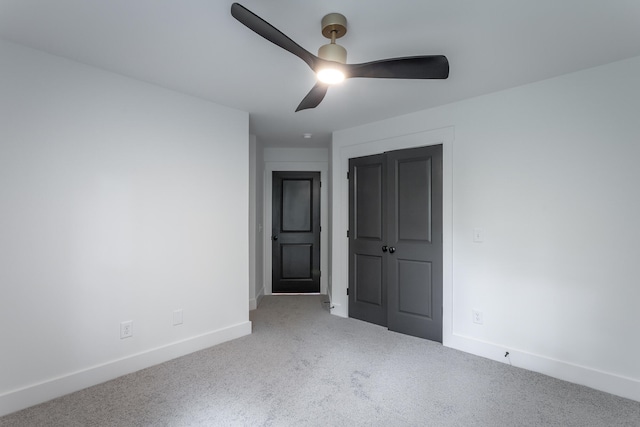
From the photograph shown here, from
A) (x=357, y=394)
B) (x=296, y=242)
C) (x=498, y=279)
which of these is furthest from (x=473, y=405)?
(x=296, y=242)

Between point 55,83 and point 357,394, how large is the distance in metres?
3.05

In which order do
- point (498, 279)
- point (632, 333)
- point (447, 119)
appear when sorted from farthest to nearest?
point (447, 119) → point (498, 279) → point (632, 333)

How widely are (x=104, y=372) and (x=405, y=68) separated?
2967 millimetres

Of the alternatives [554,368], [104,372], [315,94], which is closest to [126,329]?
[104,372]

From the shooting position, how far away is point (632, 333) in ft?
6.86

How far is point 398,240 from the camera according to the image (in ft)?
10.9

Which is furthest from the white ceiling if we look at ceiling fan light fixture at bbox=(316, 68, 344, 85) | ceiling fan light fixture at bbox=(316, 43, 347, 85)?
ceiling fan light fixture at bbox=(316, 68, 344, 85)

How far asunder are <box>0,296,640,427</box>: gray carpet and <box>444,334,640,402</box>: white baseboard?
0.07 metres

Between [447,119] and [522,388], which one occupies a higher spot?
[447,119]

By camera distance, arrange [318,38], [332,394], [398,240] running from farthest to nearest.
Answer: [398,240] < [332,394] < [318,38]

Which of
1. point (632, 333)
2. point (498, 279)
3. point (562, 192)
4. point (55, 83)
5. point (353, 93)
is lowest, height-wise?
point (632, 333)

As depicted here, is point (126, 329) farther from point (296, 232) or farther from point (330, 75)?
point (296, 232)

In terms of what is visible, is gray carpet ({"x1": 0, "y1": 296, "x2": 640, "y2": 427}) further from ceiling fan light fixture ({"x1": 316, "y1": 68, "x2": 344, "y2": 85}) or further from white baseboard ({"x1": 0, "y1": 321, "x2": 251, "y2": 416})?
ceiling fan light fixture ({"x1": 316, "y1": 68, "x2": 344, "y2": 85})

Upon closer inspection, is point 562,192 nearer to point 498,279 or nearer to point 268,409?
point 498,279
